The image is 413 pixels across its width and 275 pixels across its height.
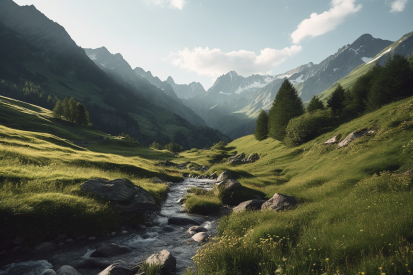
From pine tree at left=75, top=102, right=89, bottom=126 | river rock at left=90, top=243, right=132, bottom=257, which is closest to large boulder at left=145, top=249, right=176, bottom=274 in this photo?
river rock at left=90, top=243, right=132, bottom=257

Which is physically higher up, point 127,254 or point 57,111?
point 57,111

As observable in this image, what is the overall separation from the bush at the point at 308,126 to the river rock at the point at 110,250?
45.6m

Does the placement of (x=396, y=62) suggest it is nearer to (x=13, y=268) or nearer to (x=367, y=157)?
(x=367, y=157)

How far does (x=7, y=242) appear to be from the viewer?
967 cm

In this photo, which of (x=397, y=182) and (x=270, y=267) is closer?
(x=270, y=267)

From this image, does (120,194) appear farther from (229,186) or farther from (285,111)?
(285,111)

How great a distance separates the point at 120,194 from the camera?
600 inches

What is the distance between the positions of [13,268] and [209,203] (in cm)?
1398

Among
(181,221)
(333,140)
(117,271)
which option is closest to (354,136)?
(333,140)

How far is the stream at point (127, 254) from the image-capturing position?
29.2 ft

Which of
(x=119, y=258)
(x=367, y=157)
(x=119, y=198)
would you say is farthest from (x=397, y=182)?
(x=119, y=198)

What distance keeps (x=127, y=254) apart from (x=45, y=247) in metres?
4.24

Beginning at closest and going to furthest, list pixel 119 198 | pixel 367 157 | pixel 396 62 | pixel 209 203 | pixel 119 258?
pixel 119 258 → pixel 119 198 → pixel 209 203 → pixel 367 157 → pixel 396 62

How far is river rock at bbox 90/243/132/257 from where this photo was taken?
33.2 ft
